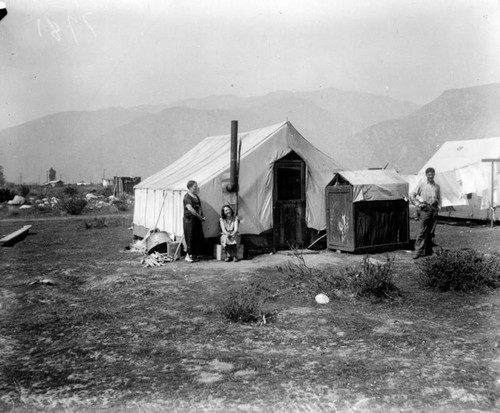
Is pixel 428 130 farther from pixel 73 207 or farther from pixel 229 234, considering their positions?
pixel 229 234

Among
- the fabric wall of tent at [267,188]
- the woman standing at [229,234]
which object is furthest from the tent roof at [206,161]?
the woman standing at [229,234]

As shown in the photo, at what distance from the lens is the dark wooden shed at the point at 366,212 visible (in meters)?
10.6

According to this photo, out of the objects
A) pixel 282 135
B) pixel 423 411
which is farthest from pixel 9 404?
pixel 282 135

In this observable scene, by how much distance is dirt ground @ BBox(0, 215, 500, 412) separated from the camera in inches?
145

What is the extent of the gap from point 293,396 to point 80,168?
12801cm

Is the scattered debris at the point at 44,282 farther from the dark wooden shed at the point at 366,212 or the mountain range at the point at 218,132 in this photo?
the mountain range at the point at 218,132

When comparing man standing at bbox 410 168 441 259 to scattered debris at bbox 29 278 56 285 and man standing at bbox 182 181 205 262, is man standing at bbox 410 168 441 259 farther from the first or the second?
scattered debris at bbox 29 278 56 285

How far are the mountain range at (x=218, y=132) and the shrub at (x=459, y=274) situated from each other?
57161mm

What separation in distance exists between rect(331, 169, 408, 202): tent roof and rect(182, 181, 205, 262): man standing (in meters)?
3.51

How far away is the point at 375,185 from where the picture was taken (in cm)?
1069

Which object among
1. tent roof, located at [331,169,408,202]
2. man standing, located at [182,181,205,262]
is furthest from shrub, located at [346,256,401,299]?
man standing, located at [182,181,205,262]

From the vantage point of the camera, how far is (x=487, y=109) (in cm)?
7350

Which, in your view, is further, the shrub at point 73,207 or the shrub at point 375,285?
the shrub at point 73,207

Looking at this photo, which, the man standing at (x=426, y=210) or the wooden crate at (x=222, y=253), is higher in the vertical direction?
the man standing at (x=426, y=210)
